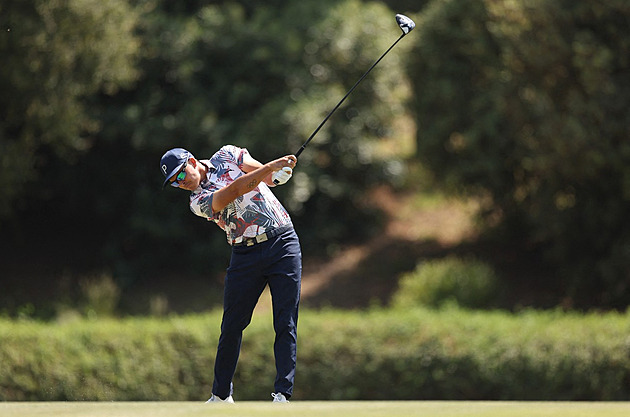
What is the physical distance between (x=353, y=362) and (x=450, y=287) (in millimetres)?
6074

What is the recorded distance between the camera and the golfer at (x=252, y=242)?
590cm

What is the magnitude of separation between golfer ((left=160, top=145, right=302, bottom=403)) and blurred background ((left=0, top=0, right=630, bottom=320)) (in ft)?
32.2

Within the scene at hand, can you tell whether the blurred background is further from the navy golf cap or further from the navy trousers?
the navy golf cap

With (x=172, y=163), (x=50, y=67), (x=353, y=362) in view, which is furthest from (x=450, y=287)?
(x=172, y=163)

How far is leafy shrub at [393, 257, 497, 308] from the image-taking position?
16250mm

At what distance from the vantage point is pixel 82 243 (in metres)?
21.3

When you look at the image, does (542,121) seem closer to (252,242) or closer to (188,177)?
(252,242)

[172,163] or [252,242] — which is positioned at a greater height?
[172,163]

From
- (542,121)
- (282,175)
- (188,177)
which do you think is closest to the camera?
(282,175)

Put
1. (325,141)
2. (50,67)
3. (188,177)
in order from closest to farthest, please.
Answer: (188,177)
(50,67)
(325,141)

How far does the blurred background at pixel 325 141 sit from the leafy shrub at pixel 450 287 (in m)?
0.05

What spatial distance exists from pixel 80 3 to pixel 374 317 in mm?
7953

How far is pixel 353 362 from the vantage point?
34.9 feet
